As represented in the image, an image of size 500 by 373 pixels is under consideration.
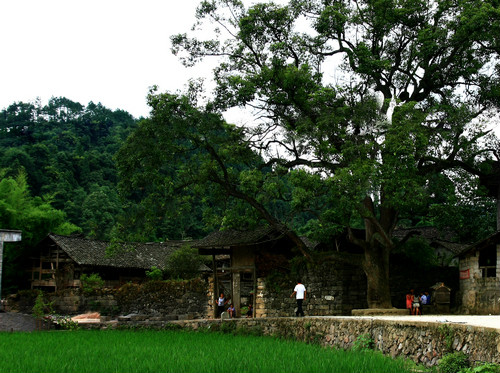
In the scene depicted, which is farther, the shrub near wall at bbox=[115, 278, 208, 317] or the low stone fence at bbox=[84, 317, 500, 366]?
the shrub near wall at bbox=[115, 278, 208, 317]

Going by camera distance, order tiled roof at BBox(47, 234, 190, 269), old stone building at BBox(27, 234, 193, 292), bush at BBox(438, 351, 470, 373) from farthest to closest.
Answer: old stone building at BBox(27, 234, 193, 292)
tiled roof at BBox(47, 234, 190, 269)
bush at BBox(438, 351, 470, 373)

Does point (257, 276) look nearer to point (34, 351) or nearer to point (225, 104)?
point (225, 104)

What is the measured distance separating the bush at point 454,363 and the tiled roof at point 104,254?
80.1ft

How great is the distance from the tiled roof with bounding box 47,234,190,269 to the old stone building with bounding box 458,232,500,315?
1720 cm

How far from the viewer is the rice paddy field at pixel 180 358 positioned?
948cm

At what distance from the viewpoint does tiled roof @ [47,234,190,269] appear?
33584 millimetres

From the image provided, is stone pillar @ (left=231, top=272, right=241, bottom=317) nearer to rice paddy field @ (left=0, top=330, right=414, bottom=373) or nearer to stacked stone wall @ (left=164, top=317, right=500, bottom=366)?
stacked stone wall @ (left=164, top=317, right=500, bottom=366)

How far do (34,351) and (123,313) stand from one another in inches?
649

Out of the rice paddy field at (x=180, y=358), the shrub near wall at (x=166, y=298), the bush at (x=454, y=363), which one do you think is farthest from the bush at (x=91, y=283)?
the bush at (x=454, y=363)

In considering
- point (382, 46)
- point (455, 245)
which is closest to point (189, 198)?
point (382, 46)

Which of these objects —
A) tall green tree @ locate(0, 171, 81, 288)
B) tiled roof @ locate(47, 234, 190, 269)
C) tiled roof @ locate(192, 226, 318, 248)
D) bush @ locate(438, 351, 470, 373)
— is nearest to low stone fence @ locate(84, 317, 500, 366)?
bush @ locate(438, 351, 470, 373)

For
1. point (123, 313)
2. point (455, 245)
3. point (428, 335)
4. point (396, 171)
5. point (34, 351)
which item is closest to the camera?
point (428, 335)

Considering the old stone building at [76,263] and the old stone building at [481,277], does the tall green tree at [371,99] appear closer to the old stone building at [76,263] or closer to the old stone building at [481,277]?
the old stone building at [481,277]

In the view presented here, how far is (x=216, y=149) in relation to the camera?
23.6m
